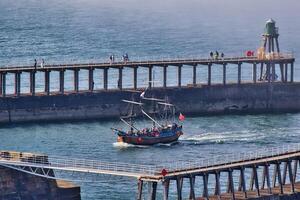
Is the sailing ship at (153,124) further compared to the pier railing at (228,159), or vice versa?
the sailing ship at (153,124)

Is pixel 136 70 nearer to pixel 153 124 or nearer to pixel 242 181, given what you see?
pixel 153 124

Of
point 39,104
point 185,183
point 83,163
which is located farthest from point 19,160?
point 39,104

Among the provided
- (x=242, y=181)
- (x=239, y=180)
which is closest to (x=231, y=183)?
(x=242, y=181)

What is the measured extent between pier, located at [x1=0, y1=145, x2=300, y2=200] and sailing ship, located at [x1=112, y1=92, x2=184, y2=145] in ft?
89.2

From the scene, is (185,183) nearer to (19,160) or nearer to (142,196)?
(142,196)

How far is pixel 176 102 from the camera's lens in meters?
180

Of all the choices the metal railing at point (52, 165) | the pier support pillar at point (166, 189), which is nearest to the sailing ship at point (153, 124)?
the metal railing at point (52, 165)

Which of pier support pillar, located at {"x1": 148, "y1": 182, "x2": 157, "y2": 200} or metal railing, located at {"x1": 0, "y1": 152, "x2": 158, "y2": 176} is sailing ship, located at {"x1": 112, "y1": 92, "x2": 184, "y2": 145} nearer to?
metal railing, located at {"x1": 0, "y1": 152, "x2": 158, "y2": 176}

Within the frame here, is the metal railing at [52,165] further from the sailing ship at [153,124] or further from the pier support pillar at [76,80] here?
the pier support pillar at [76,80]

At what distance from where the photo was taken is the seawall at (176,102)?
17312cm

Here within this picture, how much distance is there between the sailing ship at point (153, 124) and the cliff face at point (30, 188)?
120 feet

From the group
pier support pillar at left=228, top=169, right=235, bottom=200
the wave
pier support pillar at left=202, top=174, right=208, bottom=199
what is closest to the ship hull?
the wave

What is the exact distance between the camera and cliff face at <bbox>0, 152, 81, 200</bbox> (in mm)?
120938

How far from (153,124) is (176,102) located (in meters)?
10.8
